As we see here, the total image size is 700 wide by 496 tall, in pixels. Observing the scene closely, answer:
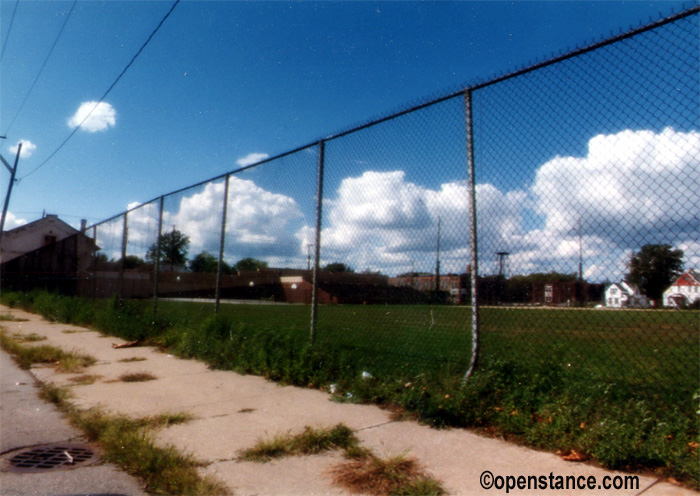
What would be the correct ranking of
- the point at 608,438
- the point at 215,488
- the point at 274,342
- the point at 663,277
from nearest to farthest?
the point at 215,488 < the point at 608,438 < the point at 663,277 < the point at 274,342

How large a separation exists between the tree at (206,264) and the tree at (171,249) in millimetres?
479

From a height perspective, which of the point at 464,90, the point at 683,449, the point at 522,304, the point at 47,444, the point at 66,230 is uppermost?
the point at 66,230

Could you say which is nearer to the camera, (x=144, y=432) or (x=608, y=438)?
(x=608, y=438)

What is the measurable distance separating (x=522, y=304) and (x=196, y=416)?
9.88ft

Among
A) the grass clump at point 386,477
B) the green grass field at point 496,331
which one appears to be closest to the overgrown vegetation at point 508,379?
the green grass field at point 496,331

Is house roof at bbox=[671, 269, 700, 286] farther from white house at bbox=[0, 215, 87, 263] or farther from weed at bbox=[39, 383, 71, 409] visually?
white house at bbox=[0, 215, 87, 263]

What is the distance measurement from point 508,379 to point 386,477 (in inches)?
61.3

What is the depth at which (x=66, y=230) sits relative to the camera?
5422 centimetres

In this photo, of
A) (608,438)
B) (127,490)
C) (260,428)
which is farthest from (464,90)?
(127,490)

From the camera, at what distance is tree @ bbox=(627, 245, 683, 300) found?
10.5ft

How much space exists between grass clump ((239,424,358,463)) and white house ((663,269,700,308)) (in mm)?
2479

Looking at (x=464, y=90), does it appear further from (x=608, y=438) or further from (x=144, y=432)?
(x=144, y=432)

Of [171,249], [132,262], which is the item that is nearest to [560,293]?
[171,249]

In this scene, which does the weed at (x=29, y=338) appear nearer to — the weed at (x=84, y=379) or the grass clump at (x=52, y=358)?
the grass clump at (x=52, y=358)
